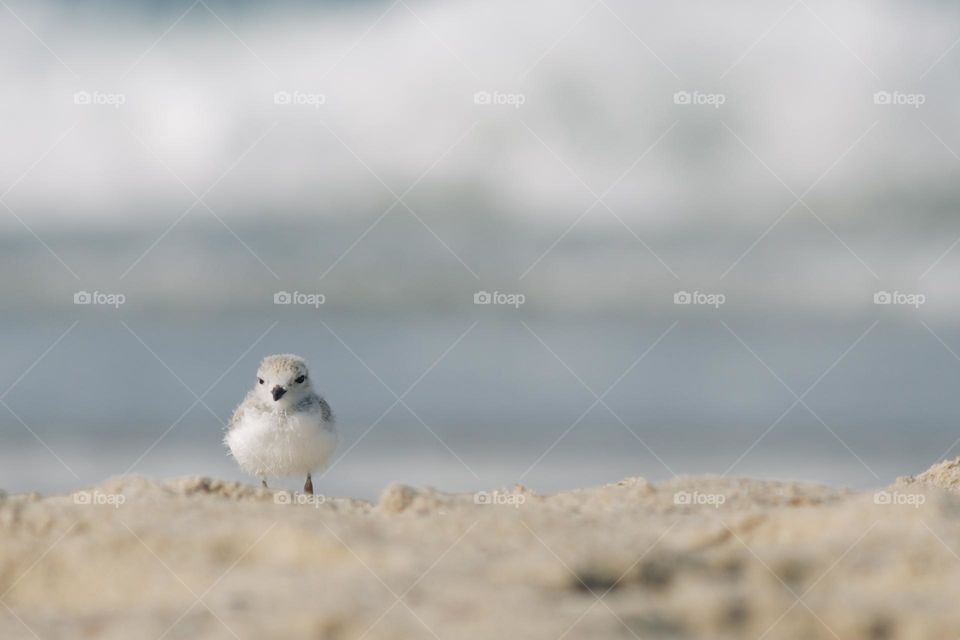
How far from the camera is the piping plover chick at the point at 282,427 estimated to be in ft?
24.9

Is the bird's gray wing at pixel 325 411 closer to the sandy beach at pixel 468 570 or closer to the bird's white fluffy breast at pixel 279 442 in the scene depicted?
the bird's white fluffy breast at pixel 279 442

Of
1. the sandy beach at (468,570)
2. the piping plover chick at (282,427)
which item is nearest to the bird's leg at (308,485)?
the piping plover chick at (282,427)

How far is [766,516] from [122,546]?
241 centimetres

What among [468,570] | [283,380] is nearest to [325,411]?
[283,380]

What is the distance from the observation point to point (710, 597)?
11.9 ft

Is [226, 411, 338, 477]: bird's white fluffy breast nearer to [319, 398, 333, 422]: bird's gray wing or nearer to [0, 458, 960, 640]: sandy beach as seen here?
[319, 398, 333, 422]: bird's gray wing

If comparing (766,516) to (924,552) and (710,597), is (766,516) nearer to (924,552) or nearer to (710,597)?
(924,552)

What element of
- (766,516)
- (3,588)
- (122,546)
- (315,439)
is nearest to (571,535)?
(766,516)

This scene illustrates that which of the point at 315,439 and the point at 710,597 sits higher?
the point at 315,439

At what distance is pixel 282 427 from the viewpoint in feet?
24.9

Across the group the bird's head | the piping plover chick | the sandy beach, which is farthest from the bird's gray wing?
the sandy beach

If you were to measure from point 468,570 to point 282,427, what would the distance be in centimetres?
403

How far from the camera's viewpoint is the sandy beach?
3.45 m

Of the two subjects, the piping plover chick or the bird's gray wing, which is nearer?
the piping plover chick
